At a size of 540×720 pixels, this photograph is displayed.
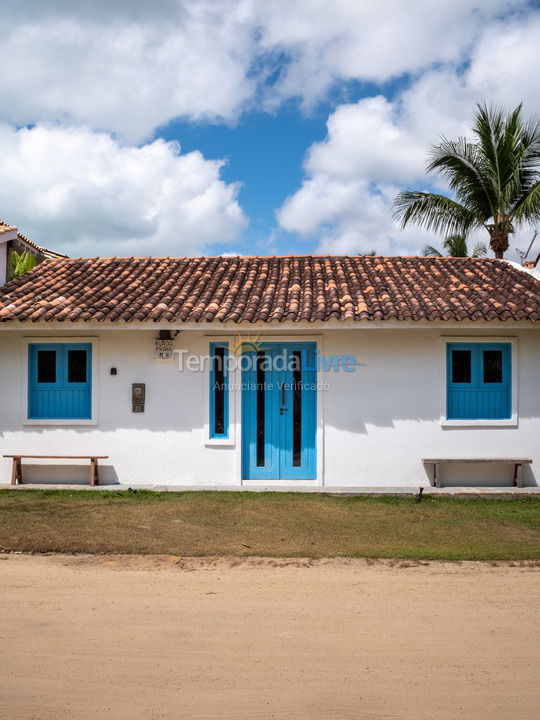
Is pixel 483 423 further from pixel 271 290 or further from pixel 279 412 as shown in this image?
pixel 271 290

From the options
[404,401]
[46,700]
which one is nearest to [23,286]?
[404,401]

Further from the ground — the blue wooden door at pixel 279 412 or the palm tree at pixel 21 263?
the palm tree at pixel 21 263

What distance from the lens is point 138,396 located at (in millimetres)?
10023

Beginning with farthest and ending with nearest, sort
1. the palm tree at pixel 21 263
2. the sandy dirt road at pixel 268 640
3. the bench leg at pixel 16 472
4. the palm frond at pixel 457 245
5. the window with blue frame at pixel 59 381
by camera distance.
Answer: the palm frond at pixel 457 245, the palm tree at pixel 21 263, the window with blue frame at pixel 59 381, the bench leg at pixel 16 472, the sandy dirt road at pixel 268 640

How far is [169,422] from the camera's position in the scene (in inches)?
396

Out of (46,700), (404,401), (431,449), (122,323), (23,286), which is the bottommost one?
(46,700)

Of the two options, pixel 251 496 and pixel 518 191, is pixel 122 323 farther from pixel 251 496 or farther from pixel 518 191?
pixel 518 191

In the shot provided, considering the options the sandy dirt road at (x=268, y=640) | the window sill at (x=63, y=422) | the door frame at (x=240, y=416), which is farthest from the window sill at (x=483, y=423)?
the window sill at (x=63, y=422)

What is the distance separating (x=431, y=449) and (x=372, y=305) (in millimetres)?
2639

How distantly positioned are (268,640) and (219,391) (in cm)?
616

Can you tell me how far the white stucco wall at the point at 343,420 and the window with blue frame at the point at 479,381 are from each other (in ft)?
0.73

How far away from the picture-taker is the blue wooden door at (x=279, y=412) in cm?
1009

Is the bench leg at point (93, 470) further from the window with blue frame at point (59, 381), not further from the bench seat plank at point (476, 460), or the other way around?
the bench seat plank at point (476, 460)

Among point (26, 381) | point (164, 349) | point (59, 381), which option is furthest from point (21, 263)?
point (164, 349)
